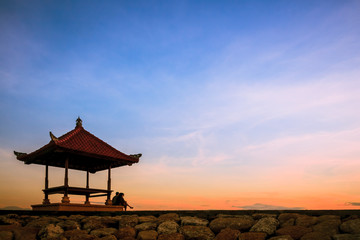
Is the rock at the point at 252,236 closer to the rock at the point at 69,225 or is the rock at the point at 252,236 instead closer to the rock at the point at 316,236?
the rock at the point at 316,236

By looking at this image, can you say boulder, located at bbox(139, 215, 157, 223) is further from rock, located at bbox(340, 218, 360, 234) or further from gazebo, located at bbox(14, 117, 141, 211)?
gazebo, located at bbox(14, 117, 141, 211)

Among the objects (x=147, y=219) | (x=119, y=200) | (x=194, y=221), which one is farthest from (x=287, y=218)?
(x=119, y=200)

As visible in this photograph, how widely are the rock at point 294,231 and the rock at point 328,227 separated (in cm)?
17

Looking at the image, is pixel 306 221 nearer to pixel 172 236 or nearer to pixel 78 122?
pixel 172 236

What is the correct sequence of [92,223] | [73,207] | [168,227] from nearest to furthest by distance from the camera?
[168,227] < [92,223] < [73,207]

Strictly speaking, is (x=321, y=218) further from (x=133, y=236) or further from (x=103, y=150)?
(x=103, y=150)

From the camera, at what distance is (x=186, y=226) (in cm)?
725

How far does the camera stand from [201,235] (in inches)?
272

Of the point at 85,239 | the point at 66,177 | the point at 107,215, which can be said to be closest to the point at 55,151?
the point at 66,177

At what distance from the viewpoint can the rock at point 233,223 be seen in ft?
22.6

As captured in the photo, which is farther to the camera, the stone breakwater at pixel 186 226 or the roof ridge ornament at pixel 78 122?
the roof ridge ornament at pixel 78 122

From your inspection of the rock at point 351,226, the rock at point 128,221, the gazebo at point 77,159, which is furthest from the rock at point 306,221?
the gazebo at point 77,159

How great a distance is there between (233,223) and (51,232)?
407 centimetres

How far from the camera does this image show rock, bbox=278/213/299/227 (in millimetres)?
6684
